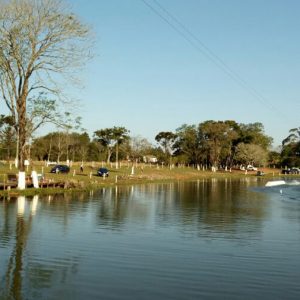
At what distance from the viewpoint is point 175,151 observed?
456 feet

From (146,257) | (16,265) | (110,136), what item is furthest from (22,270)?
(110,136)

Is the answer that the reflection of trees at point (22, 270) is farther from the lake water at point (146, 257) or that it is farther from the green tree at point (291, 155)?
the green tree at point (291, 155)

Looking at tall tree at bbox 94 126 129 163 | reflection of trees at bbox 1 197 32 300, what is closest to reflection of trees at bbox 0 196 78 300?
reflection of trees at bbox 1 197 32 300

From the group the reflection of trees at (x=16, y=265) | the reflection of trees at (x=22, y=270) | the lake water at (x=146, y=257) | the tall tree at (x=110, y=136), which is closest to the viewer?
the reflection of trees at (x=16, y=265)

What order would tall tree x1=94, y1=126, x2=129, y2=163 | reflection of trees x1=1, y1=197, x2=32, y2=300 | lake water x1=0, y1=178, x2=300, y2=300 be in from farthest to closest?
tall tree x1=94, y1=126, x2=129, y2=163 → lake water x1=0, y1=178, x2=300, y2=300 → reflection of trees x1=1, y1=197, x2=32, y2=300

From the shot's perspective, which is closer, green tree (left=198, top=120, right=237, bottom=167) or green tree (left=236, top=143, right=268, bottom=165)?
green tree (left=198, top=120, right=237, bottom=167)

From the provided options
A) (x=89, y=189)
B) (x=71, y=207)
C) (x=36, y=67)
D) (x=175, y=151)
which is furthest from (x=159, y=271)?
(x=175, y=151)

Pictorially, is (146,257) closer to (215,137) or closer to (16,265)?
(16,265)

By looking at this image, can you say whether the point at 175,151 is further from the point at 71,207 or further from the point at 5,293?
the point at 5,293

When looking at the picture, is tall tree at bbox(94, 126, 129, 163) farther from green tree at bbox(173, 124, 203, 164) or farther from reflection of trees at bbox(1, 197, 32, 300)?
reflection of trees at bbox(1, 197, 32, 300)

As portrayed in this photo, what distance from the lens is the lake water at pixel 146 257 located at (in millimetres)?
9945

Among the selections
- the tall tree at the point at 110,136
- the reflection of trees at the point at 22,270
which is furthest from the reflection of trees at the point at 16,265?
the tall tree at the point at 110,136

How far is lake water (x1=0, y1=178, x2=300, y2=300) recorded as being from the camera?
32.6ft

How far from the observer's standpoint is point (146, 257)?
13398mm
